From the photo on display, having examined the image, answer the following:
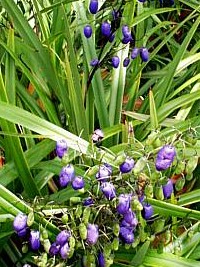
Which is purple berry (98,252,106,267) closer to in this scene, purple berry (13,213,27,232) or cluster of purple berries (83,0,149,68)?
purple berry (13,213,27,232)

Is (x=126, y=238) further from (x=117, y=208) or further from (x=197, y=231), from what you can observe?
(x=197, y=231)

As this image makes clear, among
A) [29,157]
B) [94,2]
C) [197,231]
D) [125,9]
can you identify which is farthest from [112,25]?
[197,231]

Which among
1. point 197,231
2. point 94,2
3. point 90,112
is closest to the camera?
point 197,231

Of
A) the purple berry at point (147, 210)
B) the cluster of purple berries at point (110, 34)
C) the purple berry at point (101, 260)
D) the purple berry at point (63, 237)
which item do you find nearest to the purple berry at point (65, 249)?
the purple berry at point (63, 237)

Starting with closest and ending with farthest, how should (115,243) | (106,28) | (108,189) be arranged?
(108,189) → (115,243) → (106,28)

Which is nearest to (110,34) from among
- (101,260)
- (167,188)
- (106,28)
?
(106,28)

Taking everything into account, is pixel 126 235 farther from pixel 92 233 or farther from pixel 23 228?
pixel 23 228

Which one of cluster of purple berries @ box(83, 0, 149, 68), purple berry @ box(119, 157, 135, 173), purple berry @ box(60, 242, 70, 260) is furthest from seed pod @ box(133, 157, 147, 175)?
cluster of purple berries @ box(83, 0, 149, 68)
